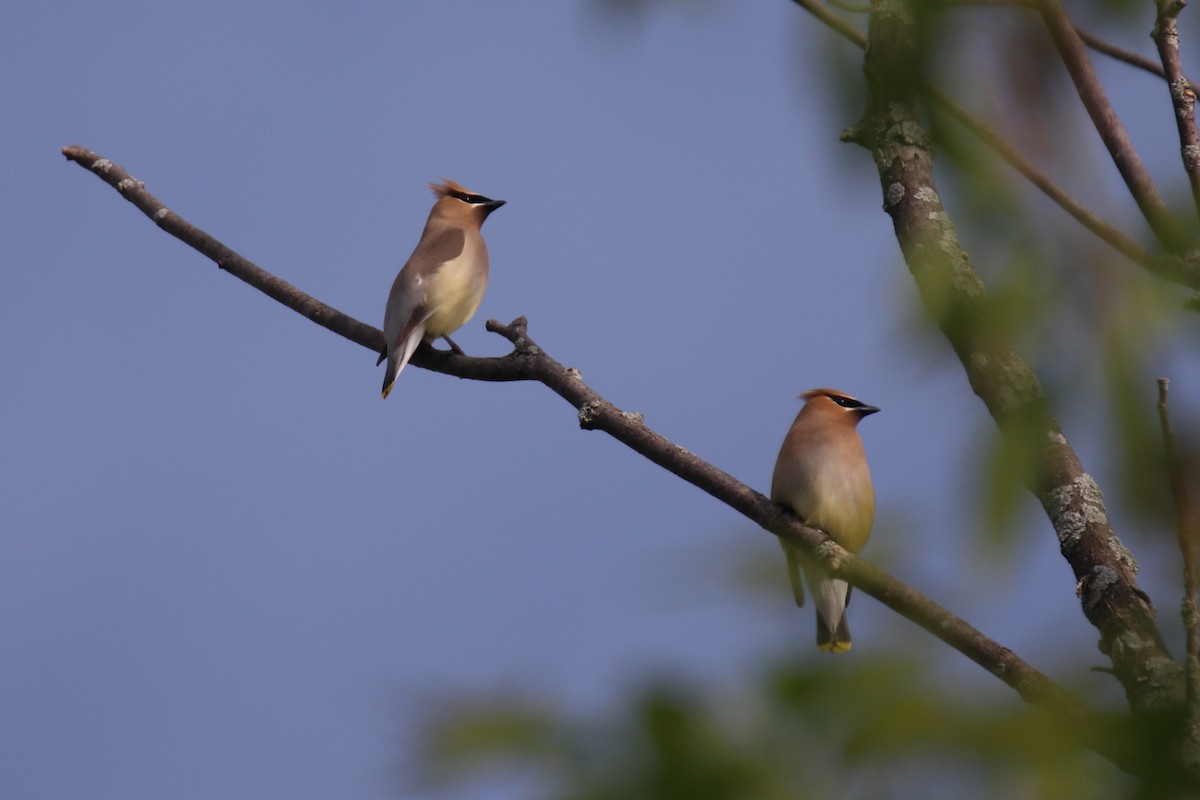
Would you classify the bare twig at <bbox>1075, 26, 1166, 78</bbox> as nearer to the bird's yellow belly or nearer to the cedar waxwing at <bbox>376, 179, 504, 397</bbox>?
the cedar waxwing at <bbox>376, 179, 504, 397</bbox>

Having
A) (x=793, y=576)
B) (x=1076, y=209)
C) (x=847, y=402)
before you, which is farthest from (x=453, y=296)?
(x=1076, y=209)

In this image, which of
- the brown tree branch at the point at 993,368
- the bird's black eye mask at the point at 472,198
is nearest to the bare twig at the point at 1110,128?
the brown tree branch at the point at 993,368

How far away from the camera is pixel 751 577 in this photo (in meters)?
1.18

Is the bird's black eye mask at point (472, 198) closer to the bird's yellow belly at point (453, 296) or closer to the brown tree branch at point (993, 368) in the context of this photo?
the bird's yellow belly at point (453, 296)

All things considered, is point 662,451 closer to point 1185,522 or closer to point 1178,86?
point 1178,86

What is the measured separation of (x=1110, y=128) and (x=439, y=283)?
4.28 m

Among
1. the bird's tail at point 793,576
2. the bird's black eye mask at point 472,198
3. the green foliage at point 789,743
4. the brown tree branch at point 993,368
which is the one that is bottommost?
the green foliage at point 789,743

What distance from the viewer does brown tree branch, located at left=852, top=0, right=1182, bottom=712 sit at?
139cm

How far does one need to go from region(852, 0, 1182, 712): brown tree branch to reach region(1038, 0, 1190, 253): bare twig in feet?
0.59

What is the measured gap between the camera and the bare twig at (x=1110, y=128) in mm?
1438

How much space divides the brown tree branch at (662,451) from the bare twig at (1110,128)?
56 centimetres

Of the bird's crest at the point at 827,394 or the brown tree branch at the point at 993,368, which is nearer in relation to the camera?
the brown tree branch at the point at 993,368

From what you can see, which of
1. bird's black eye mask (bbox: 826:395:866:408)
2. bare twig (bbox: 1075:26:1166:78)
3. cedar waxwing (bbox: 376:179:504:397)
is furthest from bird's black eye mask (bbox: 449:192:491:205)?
bare twig (bbox: 1075:26:1166:78)

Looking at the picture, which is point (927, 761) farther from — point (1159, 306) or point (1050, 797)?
point (1159, 306)
